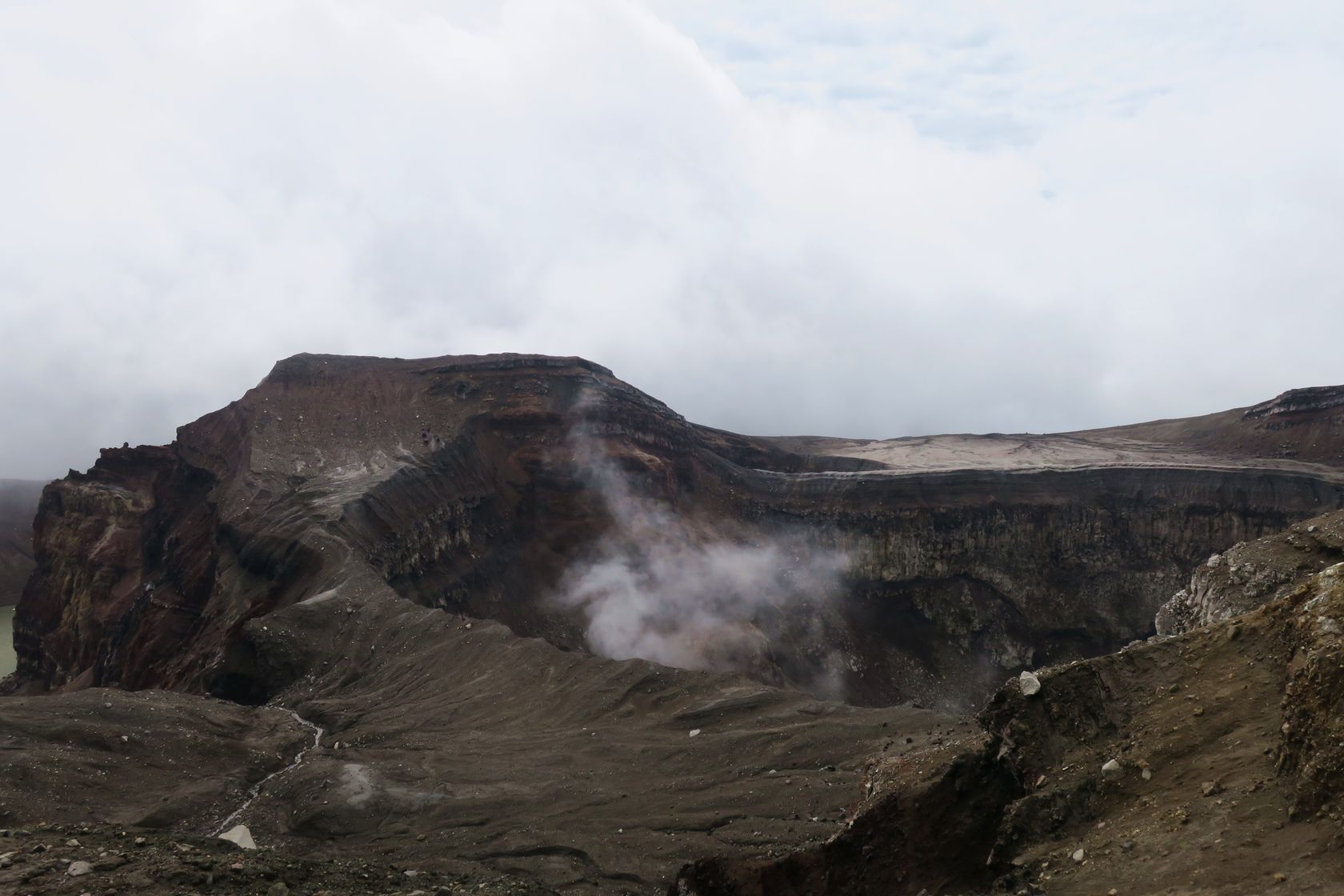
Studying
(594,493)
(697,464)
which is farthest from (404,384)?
(697,464)

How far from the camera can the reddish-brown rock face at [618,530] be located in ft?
147

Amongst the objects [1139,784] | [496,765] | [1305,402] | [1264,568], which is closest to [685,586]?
[496,765]

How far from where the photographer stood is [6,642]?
75562 mm

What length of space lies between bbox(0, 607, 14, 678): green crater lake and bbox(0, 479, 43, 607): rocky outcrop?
6503 millimetres

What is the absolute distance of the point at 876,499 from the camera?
59719 mm

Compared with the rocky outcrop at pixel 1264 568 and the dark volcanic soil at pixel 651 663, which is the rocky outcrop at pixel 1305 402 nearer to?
the dark volcanic soil at pixel 651 663

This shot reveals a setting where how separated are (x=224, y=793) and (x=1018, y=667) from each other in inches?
1867

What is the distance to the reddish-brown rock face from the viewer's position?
44938 mm

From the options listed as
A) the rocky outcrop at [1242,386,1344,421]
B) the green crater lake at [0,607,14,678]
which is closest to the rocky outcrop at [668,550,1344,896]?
the rocky outcrop at [1242,386,1344,421]

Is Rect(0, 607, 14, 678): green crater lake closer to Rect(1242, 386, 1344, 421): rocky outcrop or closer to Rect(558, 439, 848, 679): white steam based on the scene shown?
Rect(558, 439, 848, 679): white steam

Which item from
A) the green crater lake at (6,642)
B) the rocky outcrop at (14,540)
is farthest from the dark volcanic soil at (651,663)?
the rocky outcrop at (14,540)

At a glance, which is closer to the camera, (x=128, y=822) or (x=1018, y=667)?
(x=128, y=822)

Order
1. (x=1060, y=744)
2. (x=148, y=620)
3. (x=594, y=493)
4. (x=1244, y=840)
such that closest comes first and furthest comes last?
1. (x=1244, y=840)
2. (x=1060, y=744)
3. (x=148, y=620)
4. (x=594, y=493)

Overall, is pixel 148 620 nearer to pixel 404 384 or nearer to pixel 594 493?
pixel 404 384
